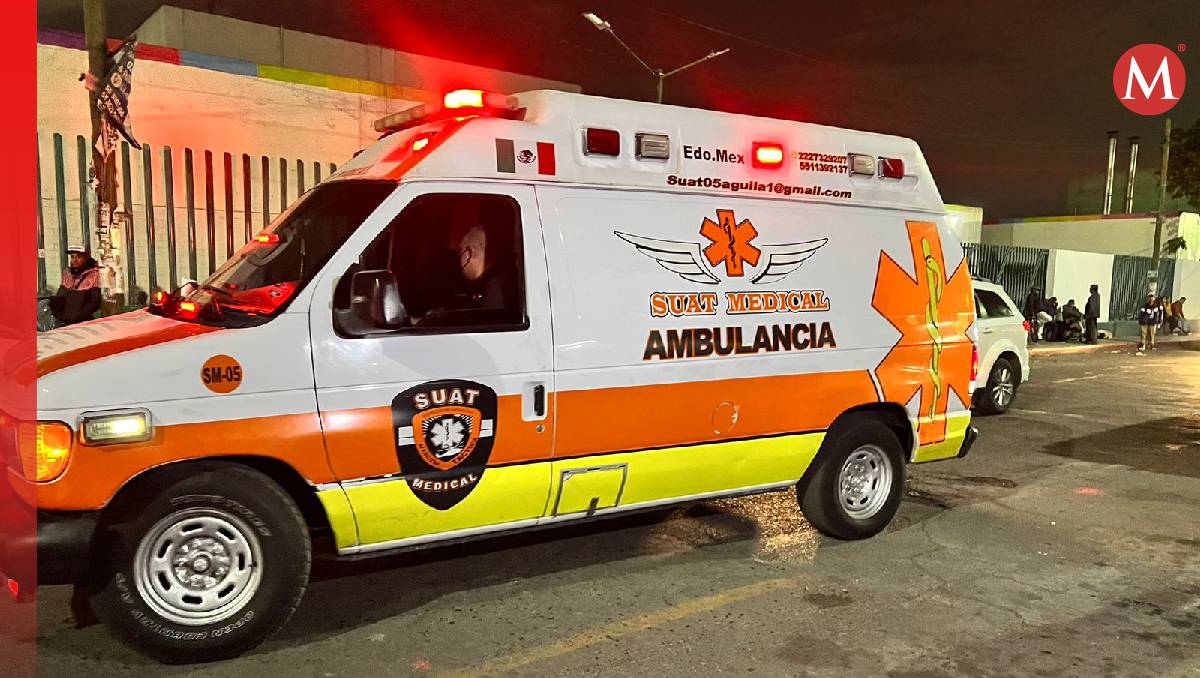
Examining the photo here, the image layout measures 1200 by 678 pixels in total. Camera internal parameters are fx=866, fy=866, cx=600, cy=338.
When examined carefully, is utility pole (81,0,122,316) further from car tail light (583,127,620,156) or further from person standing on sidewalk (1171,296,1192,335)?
person standing on sidewalk (1171,296,1192,335)

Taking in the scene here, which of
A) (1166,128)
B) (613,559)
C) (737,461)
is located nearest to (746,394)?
(737,461)

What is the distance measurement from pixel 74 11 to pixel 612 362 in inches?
627

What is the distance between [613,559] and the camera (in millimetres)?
5273

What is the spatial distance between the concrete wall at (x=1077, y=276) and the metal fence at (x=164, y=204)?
2407 cm

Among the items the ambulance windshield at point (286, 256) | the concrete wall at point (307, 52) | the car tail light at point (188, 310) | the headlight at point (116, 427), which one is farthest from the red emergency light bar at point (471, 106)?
the concrete wall at point (307, 52)

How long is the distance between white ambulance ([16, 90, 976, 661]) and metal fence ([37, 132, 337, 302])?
33.9 feet

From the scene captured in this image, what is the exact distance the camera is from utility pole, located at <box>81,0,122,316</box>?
1029 centimetres

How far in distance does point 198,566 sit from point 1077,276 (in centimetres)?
3234

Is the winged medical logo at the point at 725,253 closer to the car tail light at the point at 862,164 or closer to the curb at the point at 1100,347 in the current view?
the car tail light at the point at 862,164

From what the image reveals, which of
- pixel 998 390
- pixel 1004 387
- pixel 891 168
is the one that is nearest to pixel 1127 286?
pixel 1004 387

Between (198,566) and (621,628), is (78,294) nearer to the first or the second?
(198,566)

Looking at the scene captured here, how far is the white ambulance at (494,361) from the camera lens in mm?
3602

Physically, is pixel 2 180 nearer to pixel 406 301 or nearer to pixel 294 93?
pixel 294 93

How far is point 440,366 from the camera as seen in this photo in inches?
160
